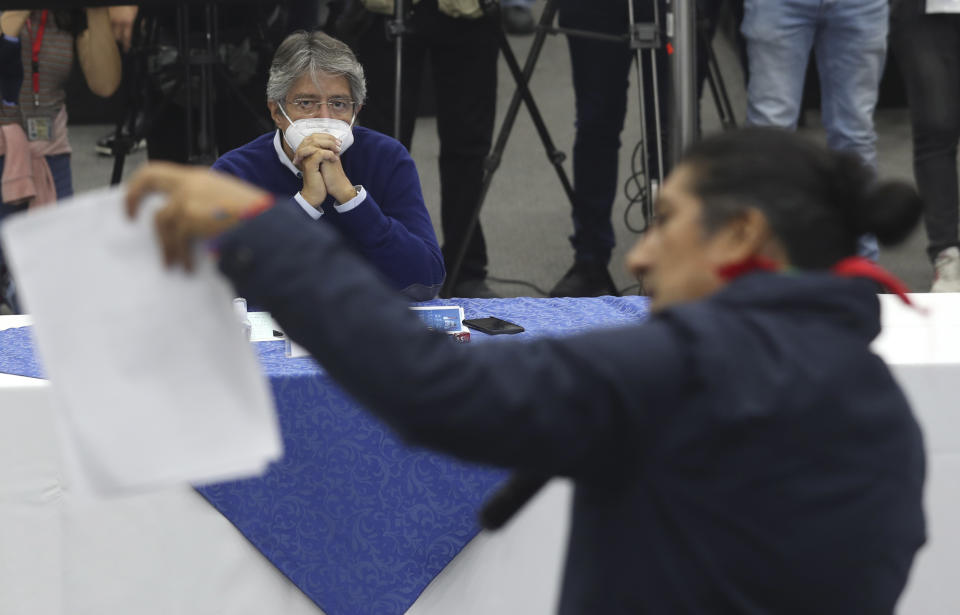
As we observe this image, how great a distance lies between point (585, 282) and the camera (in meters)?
3.49

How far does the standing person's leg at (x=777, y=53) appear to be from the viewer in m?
3.14

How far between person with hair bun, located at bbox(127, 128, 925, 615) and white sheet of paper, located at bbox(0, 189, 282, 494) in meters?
0.03

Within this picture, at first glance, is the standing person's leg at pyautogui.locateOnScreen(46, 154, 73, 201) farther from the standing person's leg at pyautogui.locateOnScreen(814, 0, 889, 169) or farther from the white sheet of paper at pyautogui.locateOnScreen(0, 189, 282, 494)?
the white sheet of paper at pyautogui.locateOnScreen(0, 189, 282, 494)

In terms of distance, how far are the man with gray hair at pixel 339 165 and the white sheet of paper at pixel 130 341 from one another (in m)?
1.47

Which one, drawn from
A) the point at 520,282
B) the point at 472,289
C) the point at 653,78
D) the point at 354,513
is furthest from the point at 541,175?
the point at 354,513

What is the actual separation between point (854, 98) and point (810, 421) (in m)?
2.68

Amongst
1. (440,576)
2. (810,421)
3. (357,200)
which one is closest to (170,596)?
(440,576)

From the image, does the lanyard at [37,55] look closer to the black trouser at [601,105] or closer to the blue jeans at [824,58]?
the black trouser at [601,105]

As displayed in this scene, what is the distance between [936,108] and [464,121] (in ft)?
4.08

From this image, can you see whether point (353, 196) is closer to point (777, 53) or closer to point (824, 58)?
point (777, 53)

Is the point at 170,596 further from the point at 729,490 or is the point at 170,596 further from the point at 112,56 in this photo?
the point at 112,56

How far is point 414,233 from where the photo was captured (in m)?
2.34

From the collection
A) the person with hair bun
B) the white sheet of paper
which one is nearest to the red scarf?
the person with hair bun

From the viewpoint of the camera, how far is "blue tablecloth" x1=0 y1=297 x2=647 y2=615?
1728 millimetres
